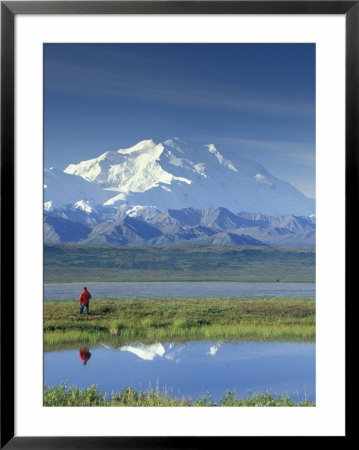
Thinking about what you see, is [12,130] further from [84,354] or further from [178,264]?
[178,264]

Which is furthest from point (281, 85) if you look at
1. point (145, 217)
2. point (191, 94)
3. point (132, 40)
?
point (132, 40)

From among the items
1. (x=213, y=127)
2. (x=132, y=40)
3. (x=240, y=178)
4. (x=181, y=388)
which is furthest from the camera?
(x=240, y=178)

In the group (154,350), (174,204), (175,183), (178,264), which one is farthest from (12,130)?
(174,204)

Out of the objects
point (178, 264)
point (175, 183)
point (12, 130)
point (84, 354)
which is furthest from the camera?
point (175, 183)

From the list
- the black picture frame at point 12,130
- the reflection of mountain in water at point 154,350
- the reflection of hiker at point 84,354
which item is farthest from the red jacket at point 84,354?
the black picture frame at point 12,130

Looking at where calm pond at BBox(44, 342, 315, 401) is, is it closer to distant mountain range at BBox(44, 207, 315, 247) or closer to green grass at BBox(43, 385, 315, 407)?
green grass at BBox(43, 385, 315, 407)

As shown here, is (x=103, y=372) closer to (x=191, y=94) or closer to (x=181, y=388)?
(x=181, y=388)

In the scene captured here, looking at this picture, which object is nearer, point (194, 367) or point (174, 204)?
point (194, 367)
